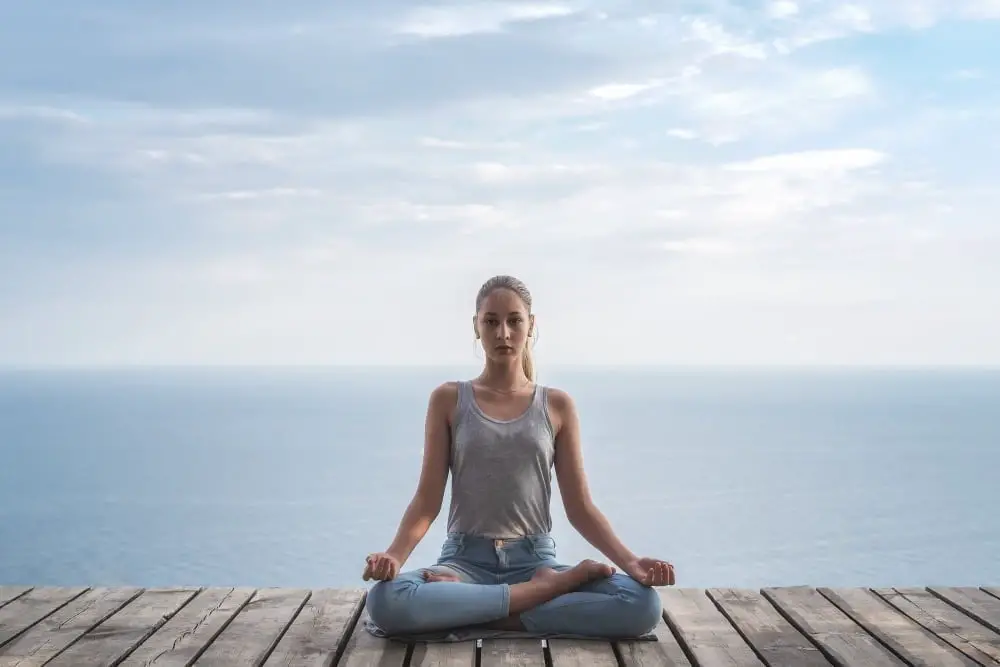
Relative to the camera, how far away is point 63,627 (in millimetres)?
3451

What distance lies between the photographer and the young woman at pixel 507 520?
330 cm

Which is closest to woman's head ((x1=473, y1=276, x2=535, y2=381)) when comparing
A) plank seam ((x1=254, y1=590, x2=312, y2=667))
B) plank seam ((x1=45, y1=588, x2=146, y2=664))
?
plank seam ((x1=254, y1=590, x2=312, y2=667))

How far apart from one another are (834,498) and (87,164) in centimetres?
4541

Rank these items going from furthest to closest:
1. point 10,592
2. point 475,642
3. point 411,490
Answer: point 411,490
point 10,592
point 475,642

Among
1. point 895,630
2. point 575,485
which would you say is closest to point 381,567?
point 575,485

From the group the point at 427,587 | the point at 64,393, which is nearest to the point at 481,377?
the point at 427,587

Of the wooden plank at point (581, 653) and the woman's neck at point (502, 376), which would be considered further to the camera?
the woman's neck at point (502, 376)

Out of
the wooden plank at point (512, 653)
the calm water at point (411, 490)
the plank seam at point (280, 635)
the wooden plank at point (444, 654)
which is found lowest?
the calm water at point (411, 490)

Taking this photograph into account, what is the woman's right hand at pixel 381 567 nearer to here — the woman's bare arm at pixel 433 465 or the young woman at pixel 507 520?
the young woman at pixel 507 520

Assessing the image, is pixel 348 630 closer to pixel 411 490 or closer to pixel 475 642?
pixel 475 642

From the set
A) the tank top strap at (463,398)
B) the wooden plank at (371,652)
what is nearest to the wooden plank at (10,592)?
the wooden plank at (371,652)

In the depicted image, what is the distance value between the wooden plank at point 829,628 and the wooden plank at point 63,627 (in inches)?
96.0

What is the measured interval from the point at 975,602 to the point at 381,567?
2.30 metres

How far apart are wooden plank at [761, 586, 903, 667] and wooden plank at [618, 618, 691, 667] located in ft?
1.52
